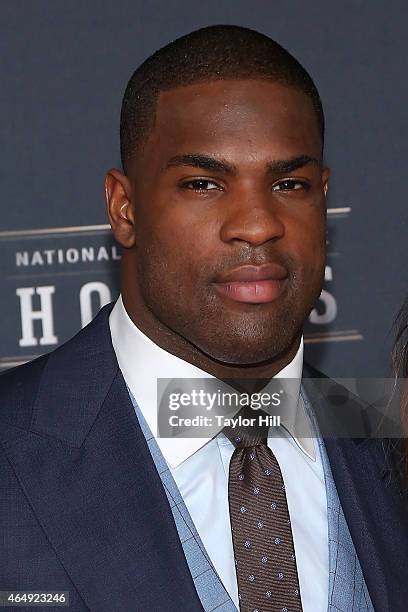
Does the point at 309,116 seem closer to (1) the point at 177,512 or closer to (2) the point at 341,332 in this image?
(1) the point at 177,512

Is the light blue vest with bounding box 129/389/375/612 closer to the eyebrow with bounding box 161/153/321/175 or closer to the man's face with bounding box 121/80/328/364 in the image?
the man's face with bounding box 121/80/328/364

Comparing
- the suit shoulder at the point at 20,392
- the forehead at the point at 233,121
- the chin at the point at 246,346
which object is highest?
the forehead at the point at 233,121

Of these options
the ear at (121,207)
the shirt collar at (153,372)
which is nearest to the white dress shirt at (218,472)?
the shirt collar at (153,372)

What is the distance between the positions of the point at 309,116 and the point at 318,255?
0.70ft

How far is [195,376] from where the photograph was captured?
63.6 inches

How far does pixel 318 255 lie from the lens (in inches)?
61.2

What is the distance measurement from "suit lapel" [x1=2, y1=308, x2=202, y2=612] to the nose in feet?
1.08

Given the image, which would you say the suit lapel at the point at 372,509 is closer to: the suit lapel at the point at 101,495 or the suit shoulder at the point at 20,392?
the suit lapel at the point at 101,495

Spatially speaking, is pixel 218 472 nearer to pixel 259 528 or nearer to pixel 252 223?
pixel 259 528

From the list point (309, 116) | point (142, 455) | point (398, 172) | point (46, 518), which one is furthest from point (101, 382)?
point (398, 172)

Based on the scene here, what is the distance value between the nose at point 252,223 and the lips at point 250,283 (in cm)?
4

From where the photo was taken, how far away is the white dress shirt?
1568 mm

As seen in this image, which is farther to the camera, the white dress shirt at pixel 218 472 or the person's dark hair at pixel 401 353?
the person's dark hair at pixel 401 353

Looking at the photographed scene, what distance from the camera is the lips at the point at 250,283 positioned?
4.84 feet
